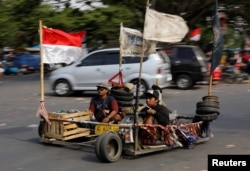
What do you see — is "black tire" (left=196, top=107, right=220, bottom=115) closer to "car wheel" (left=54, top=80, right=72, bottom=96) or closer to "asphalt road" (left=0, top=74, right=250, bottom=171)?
"asphalt road" (left=0, top=74, right=250, bottom=171)

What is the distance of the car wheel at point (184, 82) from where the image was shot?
66.2 feet

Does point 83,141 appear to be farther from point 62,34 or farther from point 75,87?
point 75,87

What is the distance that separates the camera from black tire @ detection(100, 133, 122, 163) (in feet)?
24.9

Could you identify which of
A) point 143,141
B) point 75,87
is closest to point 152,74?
point 75,87

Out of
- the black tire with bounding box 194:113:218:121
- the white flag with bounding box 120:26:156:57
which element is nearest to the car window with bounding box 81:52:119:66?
the white flag with bounding box 120:26:156:57

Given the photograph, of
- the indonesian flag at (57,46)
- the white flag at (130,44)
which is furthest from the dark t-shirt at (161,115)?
the indonesian flag at (57,46)

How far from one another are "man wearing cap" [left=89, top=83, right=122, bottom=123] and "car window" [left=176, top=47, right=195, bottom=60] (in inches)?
450

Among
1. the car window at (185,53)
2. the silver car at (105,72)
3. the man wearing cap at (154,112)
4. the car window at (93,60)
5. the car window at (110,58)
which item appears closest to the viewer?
the man wearing cap at (154,112)

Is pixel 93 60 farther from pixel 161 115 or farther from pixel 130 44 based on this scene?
pixel 161 115

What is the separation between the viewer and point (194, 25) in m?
26.7

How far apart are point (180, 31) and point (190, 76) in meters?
11.5

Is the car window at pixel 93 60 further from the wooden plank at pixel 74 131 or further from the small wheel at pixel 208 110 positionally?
the small wheel at pixel 208 110

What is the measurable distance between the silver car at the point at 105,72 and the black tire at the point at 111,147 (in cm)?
916

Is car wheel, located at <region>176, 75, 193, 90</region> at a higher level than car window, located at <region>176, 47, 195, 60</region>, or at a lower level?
lower
